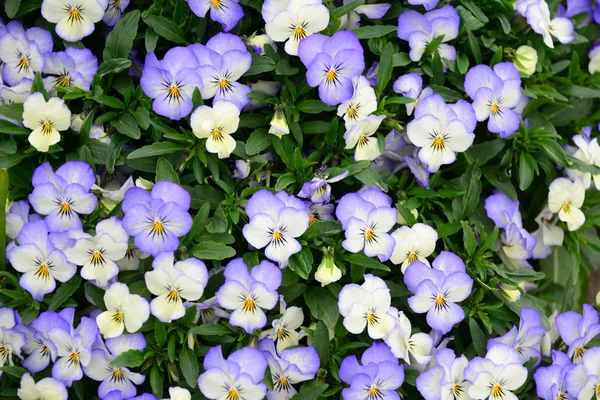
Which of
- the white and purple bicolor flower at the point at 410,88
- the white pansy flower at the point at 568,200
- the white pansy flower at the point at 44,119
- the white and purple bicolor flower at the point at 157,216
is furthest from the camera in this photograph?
the white pansy flower at the point at 568,200

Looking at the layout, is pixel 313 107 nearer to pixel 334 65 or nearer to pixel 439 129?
pixel 334 65

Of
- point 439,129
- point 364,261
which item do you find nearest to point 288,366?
point 364,261

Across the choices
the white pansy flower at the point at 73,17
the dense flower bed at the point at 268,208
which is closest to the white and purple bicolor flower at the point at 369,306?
the dense flower bed at the point at 268,208

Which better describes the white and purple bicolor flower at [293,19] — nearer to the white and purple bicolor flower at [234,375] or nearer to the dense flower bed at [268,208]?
the dense flower bed at [268,208]

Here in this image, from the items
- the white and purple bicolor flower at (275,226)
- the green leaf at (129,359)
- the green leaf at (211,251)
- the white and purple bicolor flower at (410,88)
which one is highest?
the white and purple bicolor flower at (410,88)

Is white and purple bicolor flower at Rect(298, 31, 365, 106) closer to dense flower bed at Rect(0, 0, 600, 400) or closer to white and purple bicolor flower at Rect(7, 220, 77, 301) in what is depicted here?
dense flower bed at Rect(0, 0, 600, 400)

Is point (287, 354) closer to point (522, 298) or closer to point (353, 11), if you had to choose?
point (522, 298)
